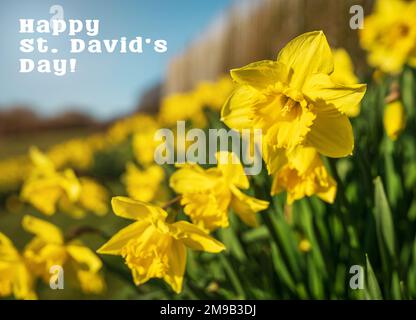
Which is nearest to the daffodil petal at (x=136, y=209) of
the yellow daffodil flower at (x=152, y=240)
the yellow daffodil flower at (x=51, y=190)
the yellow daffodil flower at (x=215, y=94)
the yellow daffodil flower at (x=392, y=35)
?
the yellow daffodil flower at (x=152, y=240)

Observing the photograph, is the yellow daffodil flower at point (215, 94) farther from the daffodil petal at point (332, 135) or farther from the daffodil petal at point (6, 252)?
the daffodil petal at point (332, 135)

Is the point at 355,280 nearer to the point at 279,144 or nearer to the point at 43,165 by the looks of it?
the point at 279,144

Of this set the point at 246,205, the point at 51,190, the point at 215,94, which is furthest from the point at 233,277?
the point at 215,94

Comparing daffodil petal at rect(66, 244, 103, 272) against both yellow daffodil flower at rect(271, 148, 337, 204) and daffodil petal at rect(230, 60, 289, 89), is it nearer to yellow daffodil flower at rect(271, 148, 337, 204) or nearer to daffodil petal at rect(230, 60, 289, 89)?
yellow daffodil flower at rect(271, 148, 337, 204)

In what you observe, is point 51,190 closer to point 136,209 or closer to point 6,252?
point 6,252

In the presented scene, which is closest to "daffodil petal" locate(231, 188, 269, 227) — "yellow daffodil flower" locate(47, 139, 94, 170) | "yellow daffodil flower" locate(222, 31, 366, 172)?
"yellow daffodil flower" locate(222, 31, 366, 172)

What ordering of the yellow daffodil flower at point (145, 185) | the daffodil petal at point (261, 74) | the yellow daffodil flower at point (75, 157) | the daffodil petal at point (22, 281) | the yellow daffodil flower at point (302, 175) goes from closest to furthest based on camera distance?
the daffodil petal at point (261, 74), the yellow daffodil flower at point (302, 175), the daffodil petal at point (22, 281), the yellow daffodil flower at point (145, 185), the yellow daffodil flower at point (75, 157)
